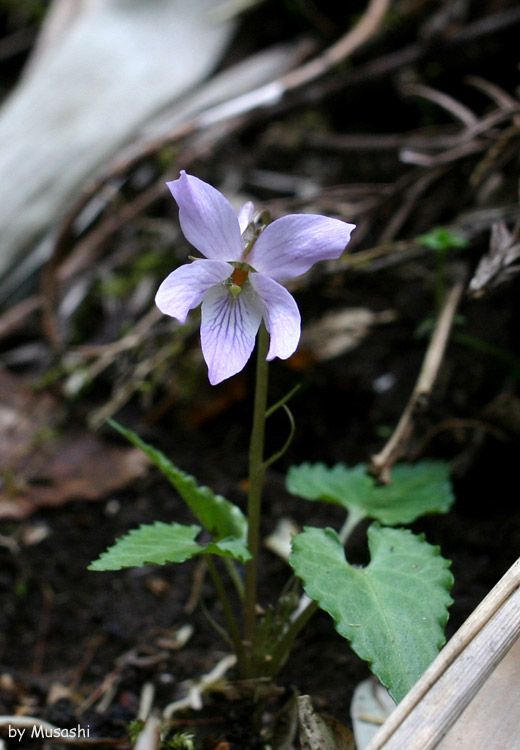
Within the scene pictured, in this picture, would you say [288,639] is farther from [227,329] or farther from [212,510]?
[227,329]

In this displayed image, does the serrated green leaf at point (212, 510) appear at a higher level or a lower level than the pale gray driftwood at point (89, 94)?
lower

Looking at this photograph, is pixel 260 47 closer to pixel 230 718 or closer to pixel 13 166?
pixel 13 166

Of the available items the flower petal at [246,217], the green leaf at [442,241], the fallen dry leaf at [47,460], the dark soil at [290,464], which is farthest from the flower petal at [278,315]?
the fallen dry leaf at [47,460]

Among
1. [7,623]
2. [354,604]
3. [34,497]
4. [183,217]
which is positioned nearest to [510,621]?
[354,604]

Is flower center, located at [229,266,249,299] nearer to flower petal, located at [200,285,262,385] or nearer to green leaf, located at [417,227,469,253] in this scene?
flower petal, located at [200,285,262,385]

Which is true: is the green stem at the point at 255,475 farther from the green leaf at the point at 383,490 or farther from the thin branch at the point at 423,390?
the thin branch at the point at 423,390

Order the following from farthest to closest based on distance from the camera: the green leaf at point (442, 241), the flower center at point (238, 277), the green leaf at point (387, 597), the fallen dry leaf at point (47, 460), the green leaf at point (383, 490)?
1. the fallen dry leaf at point (47, 460)
2. the green leaf at point (442, 241)
3. the green leaf at point (383, 490)
4. the flower center at point (238, 277)
5. the green leaf at point (387, 597)

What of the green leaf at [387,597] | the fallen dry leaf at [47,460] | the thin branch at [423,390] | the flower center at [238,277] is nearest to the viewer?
the green leaf at [387,597]
